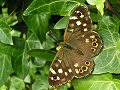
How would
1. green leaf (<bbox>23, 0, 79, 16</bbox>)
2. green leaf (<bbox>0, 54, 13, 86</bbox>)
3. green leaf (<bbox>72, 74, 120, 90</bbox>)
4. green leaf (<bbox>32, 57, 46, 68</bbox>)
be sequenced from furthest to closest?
green leaf (<bbox>32, 57, 46, 68</bbox>)
green leaf (<bbox>0, 54, 13, 86</bbox>)
green leaf (<bbox>72, 74, 120, 90</bbox>)
green leaf (<bbox>23, 0, 79, 16</bbox>)

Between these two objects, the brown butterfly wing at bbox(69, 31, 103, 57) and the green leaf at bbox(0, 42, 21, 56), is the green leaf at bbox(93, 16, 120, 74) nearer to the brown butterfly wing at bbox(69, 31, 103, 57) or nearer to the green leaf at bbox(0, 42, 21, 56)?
the brown butterfly wing at bbox(69, 31, 103, 57)

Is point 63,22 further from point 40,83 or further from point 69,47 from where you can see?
point 40,83

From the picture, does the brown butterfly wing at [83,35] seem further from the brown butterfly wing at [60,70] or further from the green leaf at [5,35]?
the green leaf at [5,35]

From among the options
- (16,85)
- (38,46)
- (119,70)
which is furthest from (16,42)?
(119,70)

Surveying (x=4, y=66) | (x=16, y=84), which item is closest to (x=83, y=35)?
(x=4, y=66)

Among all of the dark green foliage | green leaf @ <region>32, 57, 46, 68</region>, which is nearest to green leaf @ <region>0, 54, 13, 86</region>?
the dark green foliage

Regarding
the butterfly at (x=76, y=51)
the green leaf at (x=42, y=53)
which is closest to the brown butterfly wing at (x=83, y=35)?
the butterfly at (x=76, y=51)
